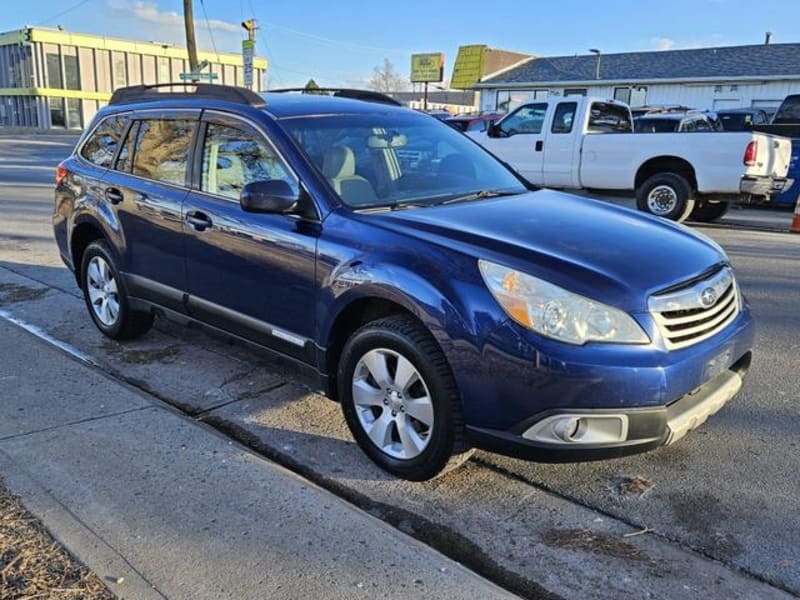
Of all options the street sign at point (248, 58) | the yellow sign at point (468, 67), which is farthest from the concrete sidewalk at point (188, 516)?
the yellow sign at point (468, 67)

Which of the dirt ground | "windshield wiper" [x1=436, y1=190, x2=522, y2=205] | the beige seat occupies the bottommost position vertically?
the dirt ground

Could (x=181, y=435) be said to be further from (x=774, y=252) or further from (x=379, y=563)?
(x=774, y=252)

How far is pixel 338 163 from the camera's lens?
151 inches

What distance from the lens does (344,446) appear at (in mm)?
3748

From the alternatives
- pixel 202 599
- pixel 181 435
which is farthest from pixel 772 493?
pixel 181 435

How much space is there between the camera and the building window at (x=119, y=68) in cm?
5881

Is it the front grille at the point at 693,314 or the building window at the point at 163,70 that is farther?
the building window at the point at 163,70

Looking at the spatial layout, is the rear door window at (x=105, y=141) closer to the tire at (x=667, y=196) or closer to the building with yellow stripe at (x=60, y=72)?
the tire at (x=667, y=196)

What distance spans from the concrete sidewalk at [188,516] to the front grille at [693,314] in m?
1.27

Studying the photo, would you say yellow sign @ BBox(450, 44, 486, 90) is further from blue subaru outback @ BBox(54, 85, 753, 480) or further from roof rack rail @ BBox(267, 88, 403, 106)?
blue subaru outback @ BBox(54, 85, 753, 480)

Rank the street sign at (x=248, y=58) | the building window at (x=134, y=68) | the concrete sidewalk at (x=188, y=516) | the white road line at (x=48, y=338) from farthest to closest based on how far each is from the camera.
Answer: the building window at (x=134, y=68) < the street sign at (x=248, y=58) < the white road line at (x=48, y=338) < the concrete sidewalk at (x=188, y=516)

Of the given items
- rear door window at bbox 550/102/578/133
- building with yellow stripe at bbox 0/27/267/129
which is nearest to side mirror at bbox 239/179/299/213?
rear door window at bbox 550/102/578/133

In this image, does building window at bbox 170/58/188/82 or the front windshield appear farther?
building window at bbox 170/58/188/82

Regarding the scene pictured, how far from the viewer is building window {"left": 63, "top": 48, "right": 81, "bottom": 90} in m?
55.3
